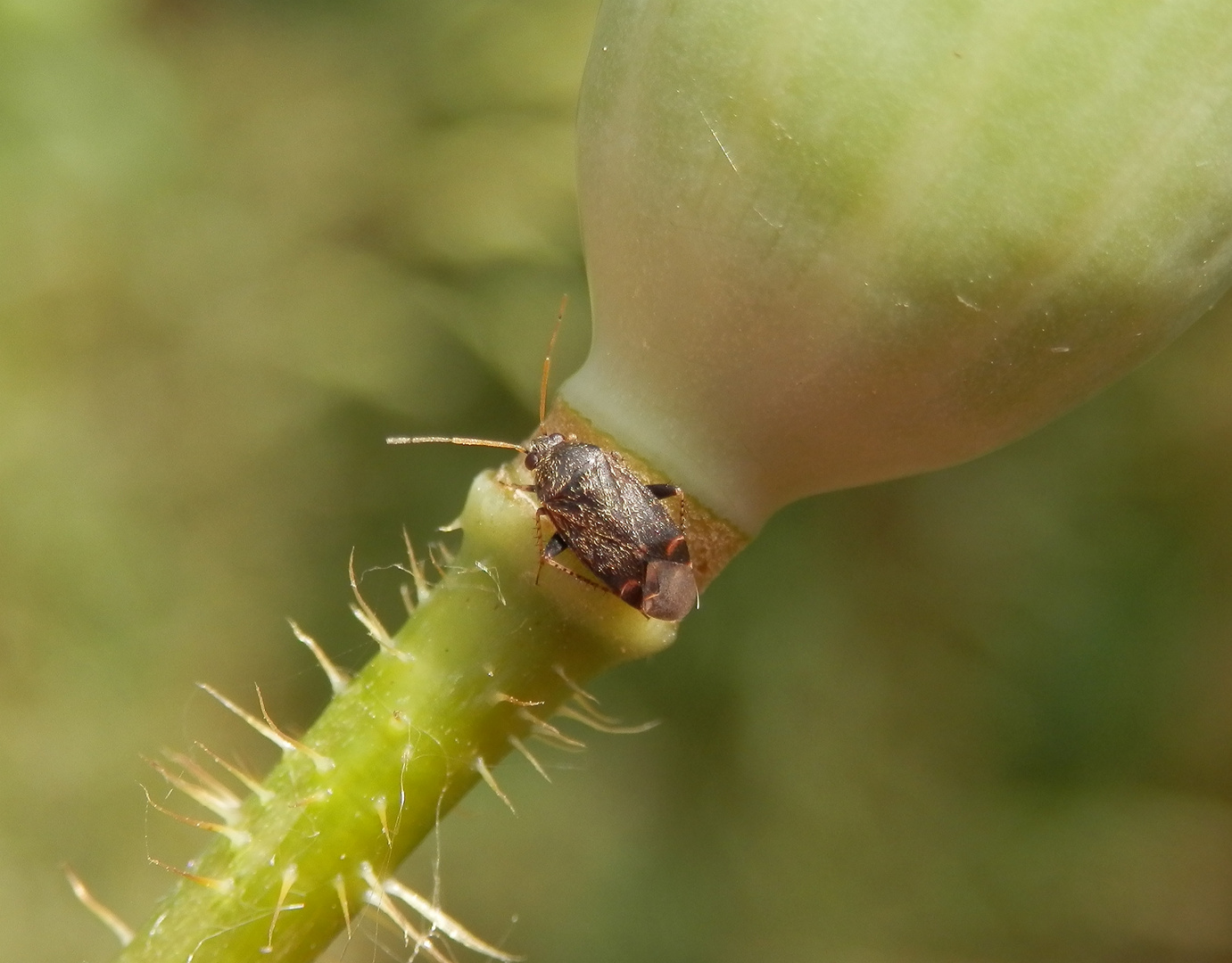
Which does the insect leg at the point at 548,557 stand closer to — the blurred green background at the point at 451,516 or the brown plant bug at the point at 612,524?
the brown plant bug at the point at 612,524

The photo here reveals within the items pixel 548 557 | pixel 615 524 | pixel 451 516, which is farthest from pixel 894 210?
pixel 451 516

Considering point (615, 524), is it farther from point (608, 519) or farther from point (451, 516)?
point (451, 516)

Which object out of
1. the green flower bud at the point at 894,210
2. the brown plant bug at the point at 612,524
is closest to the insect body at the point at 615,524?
the brown plant bug at the point at 612,524

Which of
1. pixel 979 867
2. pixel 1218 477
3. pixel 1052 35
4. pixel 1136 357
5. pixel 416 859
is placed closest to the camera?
pixel 1052 35

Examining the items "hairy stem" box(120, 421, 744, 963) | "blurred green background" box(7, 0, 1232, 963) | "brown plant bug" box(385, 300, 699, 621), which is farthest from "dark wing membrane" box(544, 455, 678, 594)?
"blurred green background" box(7, 0, 1232, 963)

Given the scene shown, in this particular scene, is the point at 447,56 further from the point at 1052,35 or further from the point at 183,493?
the point at 1052,35

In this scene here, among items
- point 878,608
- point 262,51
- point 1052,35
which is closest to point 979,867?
point 878,608

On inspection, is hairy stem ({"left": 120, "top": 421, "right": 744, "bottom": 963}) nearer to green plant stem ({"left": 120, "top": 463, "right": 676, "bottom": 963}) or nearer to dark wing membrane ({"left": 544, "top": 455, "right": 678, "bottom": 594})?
green plant stem ({"left": 120, "top": 463, "right": 676, "bottom": 963})
